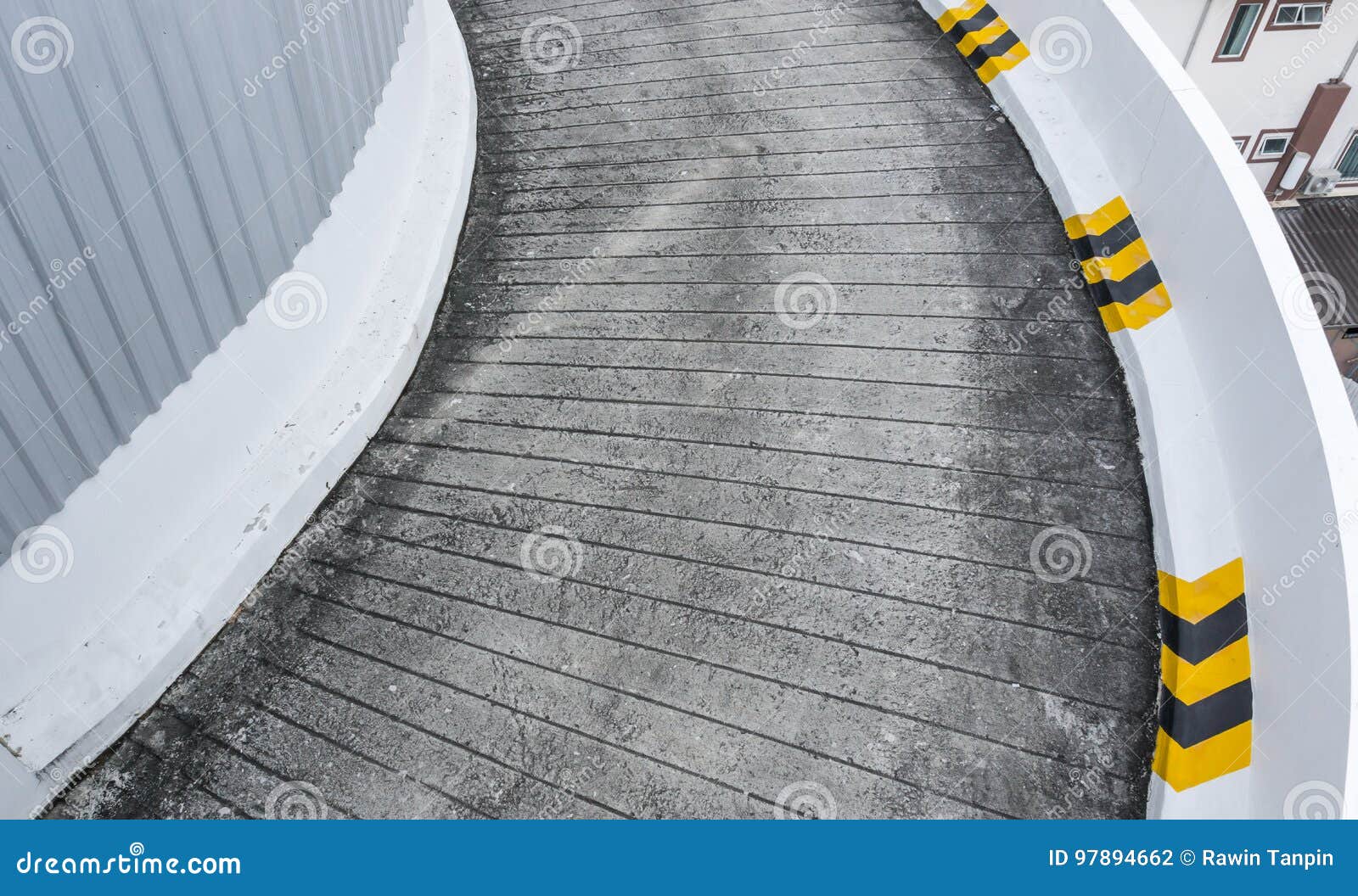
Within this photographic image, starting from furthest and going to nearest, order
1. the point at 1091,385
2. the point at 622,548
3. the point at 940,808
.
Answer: the point at 1091,385 < the point at 622,548 < the point at 940,808

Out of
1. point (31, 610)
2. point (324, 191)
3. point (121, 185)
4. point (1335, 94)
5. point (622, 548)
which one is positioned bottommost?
point (1335, 94)

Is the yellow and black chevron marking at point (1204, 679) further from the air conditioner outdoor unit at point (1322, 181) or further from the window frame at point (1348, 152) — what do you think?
the window frame at point (1348, 152)

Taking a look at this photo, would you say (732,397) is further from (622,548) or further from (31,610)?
(31,610)

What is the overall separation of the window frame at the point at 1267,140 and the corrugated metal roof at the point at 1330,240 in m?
0.89

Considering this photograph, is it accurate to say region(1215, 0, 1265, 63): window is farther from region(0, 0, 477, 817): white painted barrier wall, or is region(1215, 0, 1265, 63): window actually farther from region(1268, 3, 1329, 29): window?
region(0, 0, 477, 817): white painted barrier wall

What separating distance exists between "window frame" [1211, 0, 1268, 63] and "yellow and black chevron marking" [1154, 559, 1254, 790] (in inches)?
585

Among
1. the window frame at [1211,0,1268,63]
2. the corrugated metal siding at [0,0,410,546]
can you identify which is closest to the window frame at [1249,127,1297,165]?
the window frame at [1211,0,1268,63]

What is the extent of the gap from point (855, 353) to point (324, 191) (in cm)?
247

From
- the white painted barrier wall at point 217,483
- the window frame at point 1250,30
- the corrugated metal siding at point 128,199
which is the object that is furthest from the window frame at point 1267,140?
the corrugated metal siding at point 128,199

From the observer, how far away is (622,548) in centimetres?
393

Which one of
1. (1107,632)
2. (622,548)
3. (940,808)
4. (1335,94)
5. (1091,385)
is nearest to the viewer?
(940,808)

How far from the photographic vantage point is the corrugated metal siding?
9.48 ft

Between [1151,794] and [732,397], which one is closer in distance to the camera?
[1151,794]

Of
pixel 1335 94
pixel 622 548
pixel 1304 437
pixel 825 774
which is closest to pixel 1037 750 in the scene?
pixel 825 774
